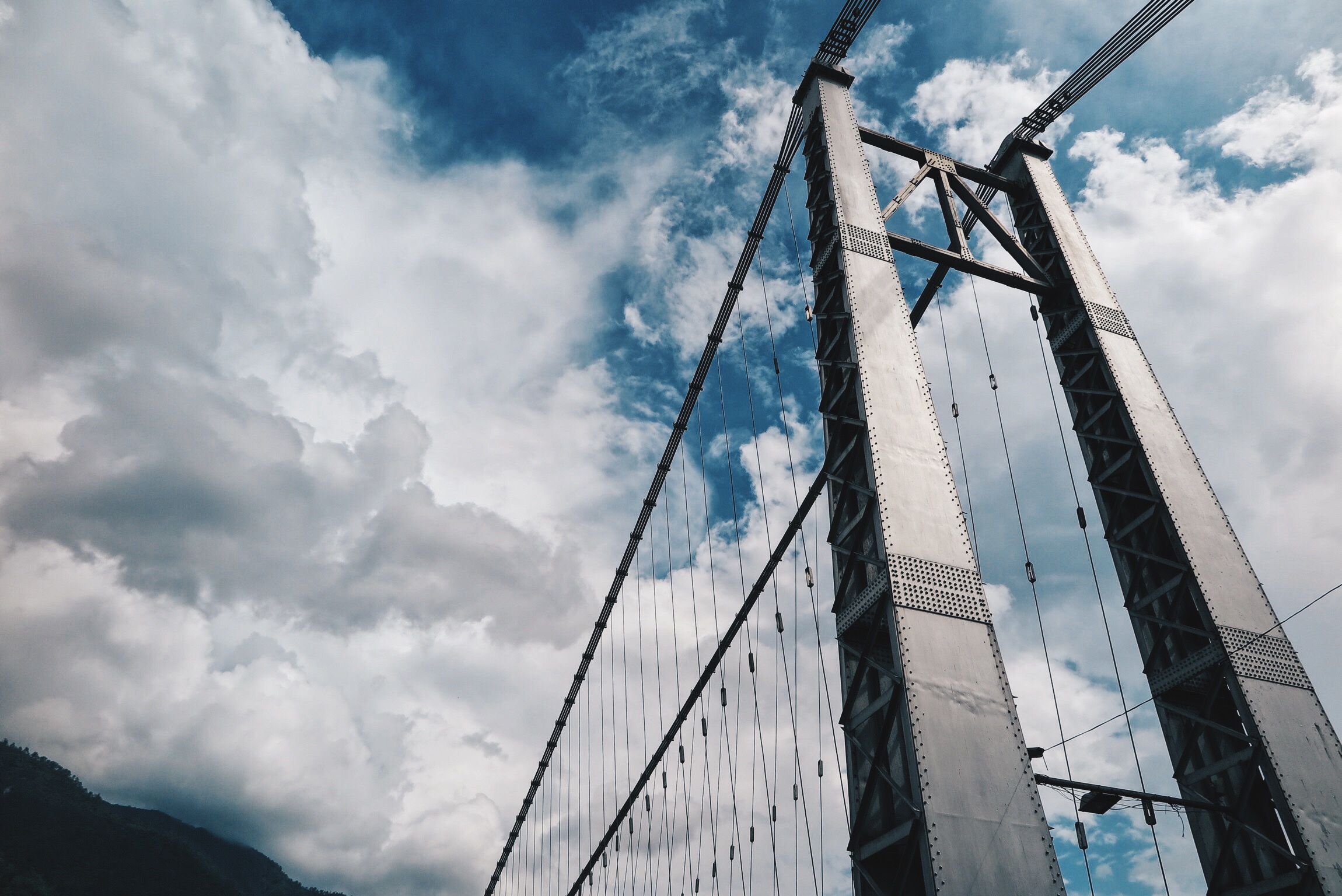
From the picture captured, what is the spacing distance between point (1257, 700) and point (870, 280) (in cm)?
758

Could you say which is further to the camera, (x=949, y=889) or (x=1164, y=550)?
(x=1164, y=550)

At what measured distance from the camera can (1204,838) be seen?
11078mm

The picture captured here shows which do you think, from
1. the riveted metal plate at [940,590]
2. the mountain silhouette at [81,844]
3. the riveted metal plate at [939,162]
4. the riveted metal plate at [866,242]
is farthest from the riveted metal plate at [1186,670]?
the mountain silhouette at [81,844]

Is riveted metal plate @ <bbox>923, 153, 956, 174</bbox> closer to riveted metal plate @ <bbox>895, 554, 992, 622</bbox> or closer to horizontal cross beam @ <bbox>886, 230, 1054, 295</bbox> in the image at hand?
horizontal cross beam @ <bbox>886, 230, 1054, 295</bbox>

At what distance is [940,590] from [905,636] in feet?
3.02

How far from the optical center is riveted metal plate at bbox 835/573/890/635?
9680 millimetres

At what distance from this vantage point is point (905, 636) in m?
9.11

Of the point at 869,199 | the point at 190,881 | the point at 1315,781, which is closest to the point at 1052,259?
the point at 869,199

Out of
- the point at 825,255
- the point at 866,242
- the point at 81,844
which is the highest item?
the point at 81,844

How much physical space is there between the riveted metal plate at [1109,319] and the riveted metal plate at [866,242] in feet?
14.6

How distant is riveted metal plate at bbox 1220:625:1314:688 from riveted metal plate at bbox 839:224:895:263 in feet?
23.3

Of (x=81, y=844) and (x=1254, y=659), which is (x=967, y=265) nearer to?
(x=1254, y=659)

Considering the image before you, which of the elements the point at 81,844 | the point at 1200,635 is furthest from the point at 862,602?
the point at 81,844

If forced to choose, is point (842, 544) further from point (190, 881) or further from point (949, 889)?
point (190, 881)
